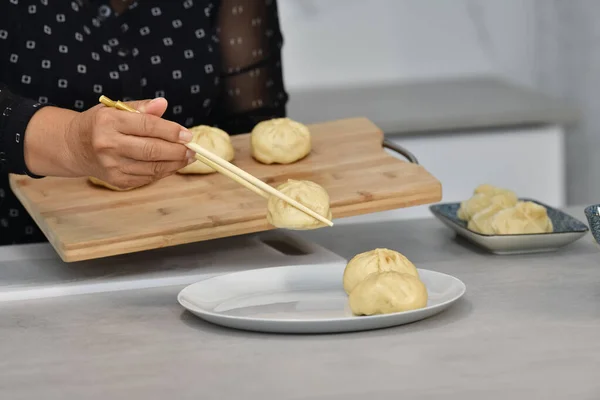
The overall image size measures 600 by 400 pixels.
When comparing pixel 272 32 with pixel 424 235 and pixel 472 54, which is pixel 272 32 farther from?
pixel 472 54

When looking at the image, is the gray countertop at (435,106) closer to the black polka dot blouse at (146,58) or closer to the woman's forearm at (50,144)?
the black polka dot blouse at (146,58)

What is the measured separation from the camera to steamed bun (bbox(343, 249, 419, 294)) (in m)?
1.02

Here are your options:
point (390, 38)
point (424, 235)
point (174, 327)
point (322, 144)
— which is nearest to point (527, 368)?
point (174, 327)

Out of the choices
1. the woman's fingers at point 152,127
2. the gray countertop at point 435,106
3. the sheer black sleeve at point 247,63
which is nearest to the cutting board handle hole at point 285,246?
the woman's fingers at point 152,127

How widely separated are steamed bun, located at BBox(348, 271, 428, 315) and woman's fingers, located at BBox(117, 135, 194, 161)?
0.25 meters

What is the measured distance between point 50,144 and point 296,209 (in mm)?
330

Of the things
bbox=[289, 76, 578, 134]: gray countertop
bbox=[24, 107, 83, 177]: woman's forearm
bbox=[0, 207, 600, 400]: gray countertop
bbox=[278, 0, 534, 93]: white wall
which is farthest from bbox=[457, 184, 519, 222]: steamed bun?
bbox=[278, 0, 534, 93]: white wall

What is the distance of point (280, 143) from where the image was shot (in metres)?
1.37

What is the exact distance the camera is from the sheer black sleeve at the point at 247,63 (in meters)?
1.75

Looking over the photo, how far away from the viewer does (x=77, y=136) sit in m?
1.12

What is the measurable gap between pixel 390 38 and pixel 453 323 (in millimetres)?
1801

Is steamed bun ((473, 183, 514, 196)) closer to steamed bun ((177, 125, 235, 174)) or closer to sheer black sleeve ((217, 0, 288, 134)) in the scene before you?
steamed bun ((177, 125, 235, 174))

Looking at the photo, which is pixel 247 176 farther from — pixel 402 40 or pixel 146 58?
pixel 402 40

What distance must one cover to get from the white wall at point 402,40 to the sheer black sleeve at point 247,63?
2.76 feet
